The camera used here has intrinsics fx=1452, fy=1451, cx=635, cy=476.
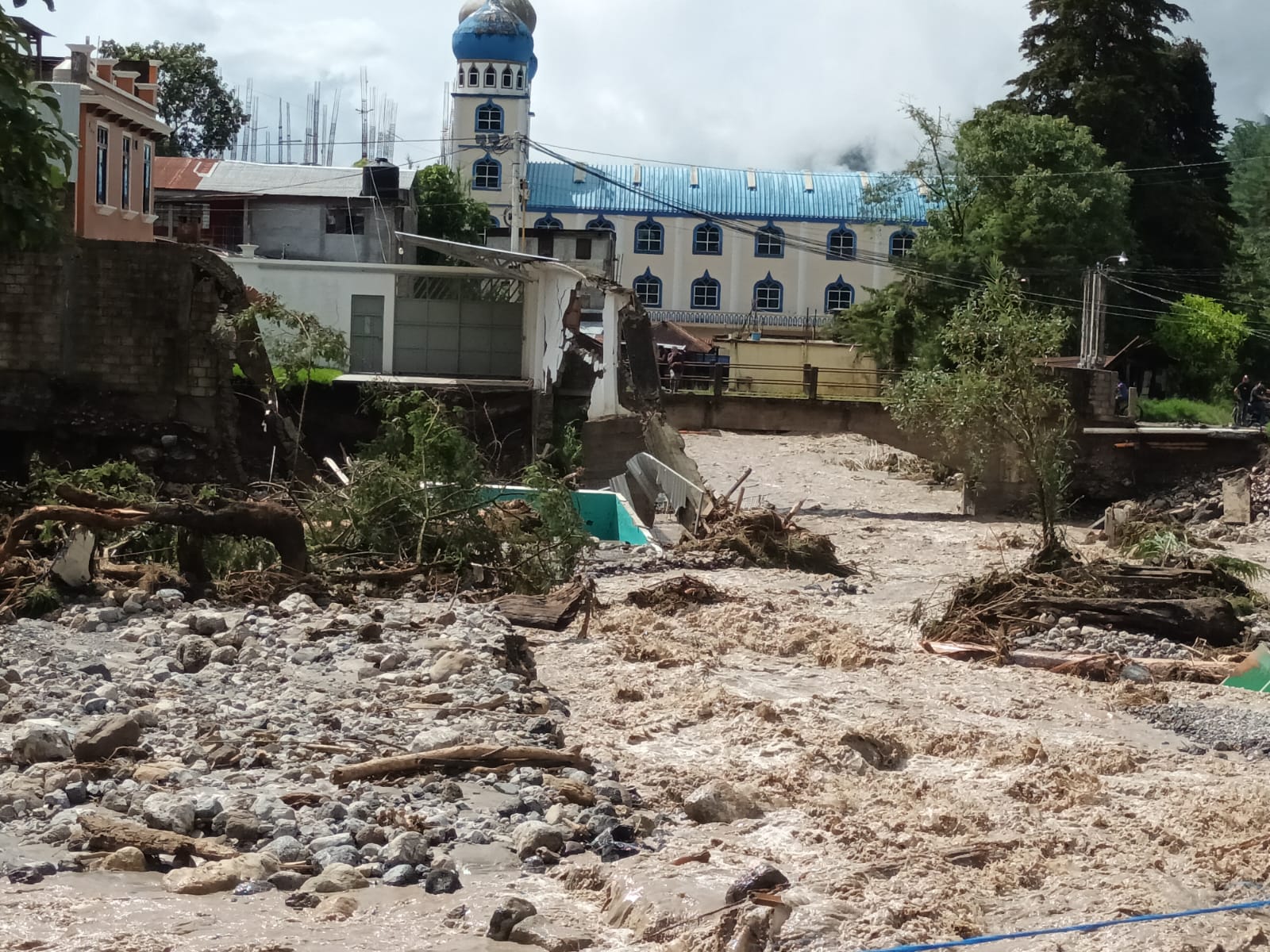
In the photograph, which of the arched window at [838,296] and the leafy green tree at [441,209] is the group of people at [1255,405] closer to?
the leafy green tree at [441,209]

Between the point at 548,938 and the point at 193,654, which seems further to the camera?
the point at 193,654

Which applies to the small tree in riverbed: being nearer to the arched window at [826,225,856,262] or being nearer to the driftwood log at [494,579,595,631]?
the driftwood log at [494,579,595,631]

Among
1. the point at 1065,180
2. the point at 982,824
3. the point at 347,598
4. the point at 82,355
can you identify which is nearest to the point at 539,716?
the point at 982,824

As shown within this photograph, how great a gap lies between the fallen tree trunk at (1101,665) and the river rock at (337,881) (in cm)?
742

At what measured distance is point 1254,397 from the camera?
32.5 meters

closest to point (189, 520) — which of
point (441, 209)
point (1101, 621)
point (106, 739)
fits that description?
point (106, 739)

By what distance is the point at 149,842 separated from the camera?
6086 millimetres

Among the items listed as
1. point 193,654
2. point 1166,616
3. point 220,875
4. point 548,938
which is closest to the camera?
point 548,938

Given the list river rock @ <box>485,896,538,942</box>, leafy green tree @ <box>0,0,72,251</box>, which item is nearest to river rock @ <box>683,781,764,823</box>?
river rock @ <box>485,896,538,942</box>

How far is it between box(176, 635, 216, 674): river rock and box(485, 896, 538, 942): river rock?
169 inches

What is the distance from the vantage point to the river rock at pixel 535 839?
20.9ft

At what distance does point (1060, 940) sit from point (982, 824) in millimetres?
1466

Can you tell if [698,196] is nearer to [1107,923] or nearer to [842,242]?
[842,242]

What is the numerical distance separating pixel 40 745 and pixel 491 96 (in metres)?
55.3
